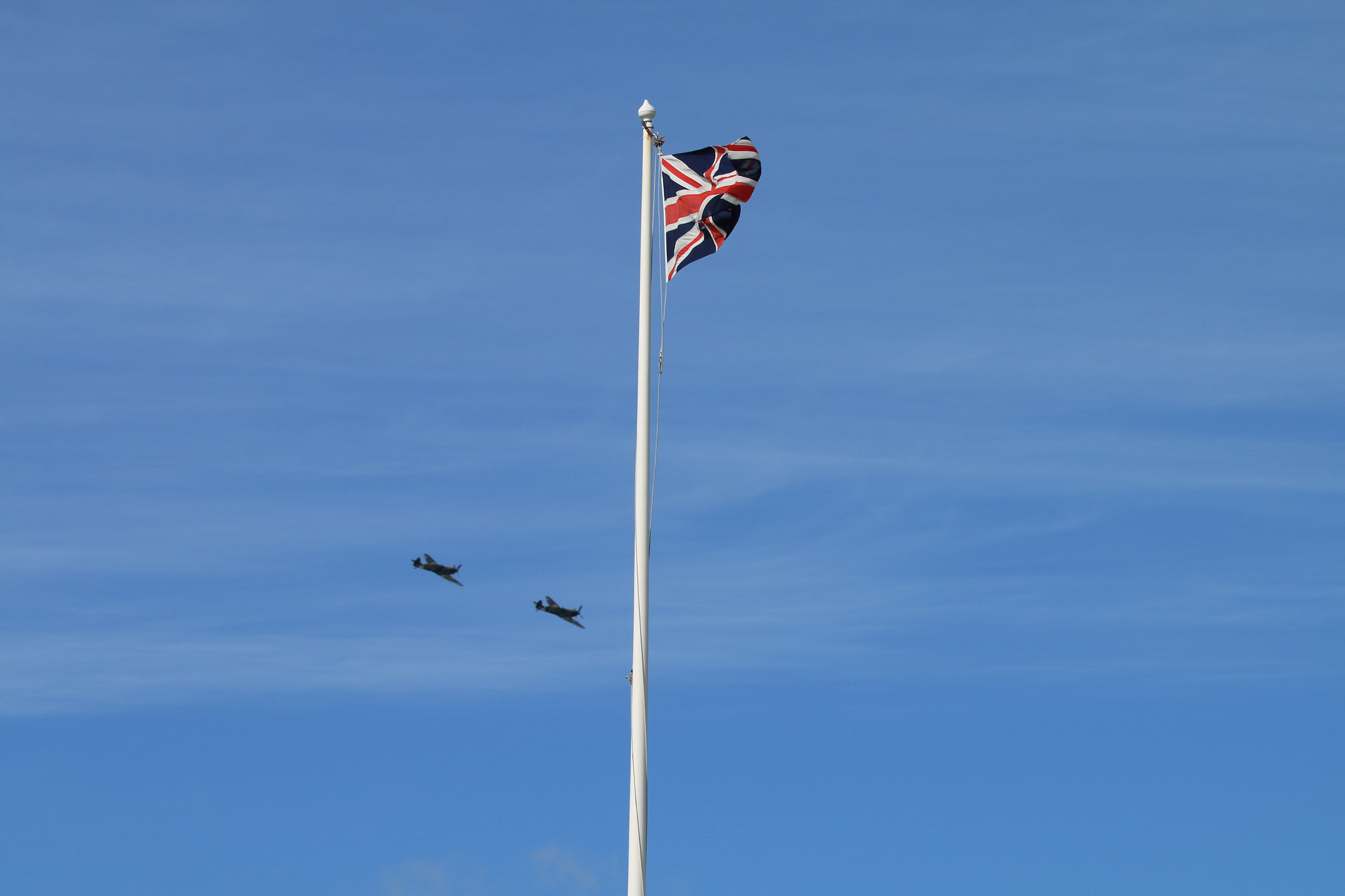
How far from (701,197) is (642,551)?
8892 millimetres

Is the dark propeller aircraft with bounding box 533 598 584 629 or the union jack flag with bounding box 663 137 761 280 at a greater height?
the union jack flag with bounding box 663 137 761 280

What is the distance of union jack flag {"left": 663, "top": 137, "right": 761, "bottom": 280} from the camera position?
36031 millimetres

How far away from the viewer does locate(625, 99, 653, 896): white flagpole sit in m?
31.0

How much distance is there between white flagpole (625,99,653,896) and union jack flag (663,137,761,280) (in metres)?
1.02

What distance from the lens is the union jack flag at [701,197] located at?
36.0 metres

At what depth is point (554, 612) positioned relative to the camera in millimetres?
39594

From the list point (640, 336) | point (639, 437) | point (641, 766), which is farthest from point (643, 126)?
Result: point (641, 766)

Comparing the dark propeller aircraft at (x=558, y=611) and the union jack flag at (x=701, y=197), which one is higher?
the union jack flag at (x=701, y=197)

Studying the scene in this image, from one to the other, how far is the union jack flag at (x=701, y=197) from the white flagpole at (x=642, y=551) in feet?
3.34

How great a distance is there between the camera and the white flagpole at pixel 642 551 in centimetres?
3097

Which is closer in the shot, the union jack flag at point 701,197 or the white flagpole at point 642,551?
the white flagpole at point 642,551

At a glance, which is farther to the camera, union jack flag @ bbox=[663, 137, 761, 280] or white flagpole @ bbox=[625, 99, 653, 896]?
union jack flag @ bbox=[663, 137, 761, 280]

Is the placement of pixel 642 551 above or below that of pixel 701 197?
below

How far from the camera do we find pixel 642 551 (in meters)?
32.4
